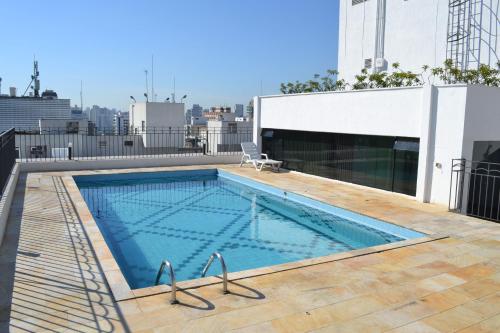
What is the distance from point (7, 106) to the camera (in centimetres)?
5750

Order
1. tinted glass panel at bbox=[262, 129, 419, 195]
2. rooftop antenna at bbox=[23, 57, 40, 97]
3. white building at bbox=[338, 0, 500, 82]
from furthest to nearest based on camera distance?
rooftop antenna at bbox=[23, 57, 40, 97] → white building at bbox=[338, 0, 500, 82] → tinted glass panel at bbox=[262, 129, 419, 195]

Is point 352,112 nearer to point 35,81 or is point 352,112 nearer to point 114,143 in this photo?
point 114,143

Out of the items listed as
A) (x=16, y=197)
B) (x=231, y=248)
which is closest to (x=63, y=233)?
(x=231, y=248)

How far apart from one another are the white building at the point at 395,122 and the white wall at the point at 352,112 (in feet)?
0.09

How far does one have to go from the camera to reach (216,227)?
30.6 ft

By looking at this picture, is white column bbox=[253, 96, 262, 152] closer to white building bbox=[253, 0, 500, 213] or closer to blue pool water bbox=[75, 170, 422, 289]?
white building bbox=[253, 0, 500, 213]

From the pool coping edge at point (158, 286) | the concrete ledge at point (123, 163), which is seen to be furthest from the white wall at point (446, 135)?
the concrete ledge at point (123, 163)

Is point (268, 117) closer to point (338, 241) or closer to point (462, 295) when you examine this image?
point (338, 241)

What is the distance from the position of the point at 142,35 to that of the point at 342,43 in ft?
33.8

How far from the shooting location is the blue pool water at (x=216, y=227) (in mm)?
7379

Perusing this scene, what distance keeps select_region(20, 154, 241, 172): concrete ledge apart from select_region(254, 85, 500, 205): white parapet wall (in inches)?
256

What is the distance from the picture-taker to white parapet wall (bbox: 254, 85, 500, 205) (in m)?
9.35

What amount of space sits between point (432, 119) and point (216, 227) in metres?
5.74

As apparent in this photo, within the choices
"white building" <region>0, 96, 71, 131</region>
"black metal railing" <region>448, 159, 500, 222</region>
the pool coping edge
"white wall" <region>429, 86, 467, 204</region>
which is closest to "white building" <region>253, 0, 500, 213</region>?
"white wall" <region>429, 86, 467, 204</region>
